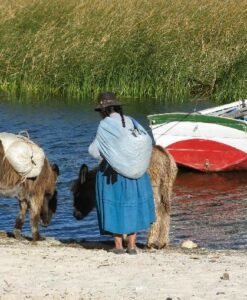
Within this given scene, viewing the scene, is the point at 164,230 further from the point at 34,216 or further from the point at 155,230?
the point at 34,216

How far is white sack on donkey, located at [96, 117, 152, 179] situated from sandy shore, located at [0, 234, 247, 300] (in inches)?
30.8

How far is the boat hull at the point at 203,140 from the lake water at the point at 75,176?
0.22 metres

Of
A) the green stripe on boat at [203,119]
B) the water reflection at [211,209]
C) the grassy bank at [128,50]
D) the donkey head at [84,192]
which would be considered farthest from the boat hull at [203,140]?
the donkey head at [84,192]

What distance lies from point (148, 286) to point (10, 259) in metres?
1.57

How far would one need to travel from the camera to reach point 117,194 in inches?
380

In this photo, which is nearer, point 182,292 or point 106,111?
point 182,292

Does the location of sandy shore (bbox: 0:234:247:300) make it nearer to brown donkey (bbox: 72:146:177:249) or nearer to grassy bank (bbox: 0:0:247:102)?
brown donkey (bbox: 72:146:177:249)

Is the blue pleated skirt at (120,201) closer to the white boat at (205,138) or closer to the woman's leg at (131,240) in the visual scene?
the woman's leg at (131,240)

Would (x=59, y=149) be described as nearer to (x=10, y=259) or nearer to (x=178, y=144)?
(x=178, y=144)

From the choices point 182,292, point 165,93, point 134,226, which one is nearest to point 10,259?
point 134,226

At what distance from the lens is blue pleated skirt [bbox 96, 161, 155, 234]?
965 cm

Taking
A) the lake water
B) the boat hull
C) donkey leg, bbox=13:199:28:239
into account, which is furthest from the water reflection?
donkey leg, bbox=13:199:28:239

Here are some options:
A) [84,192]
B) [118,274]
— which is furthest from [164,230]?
[118,274]

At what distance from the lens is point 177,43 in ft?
78.4
